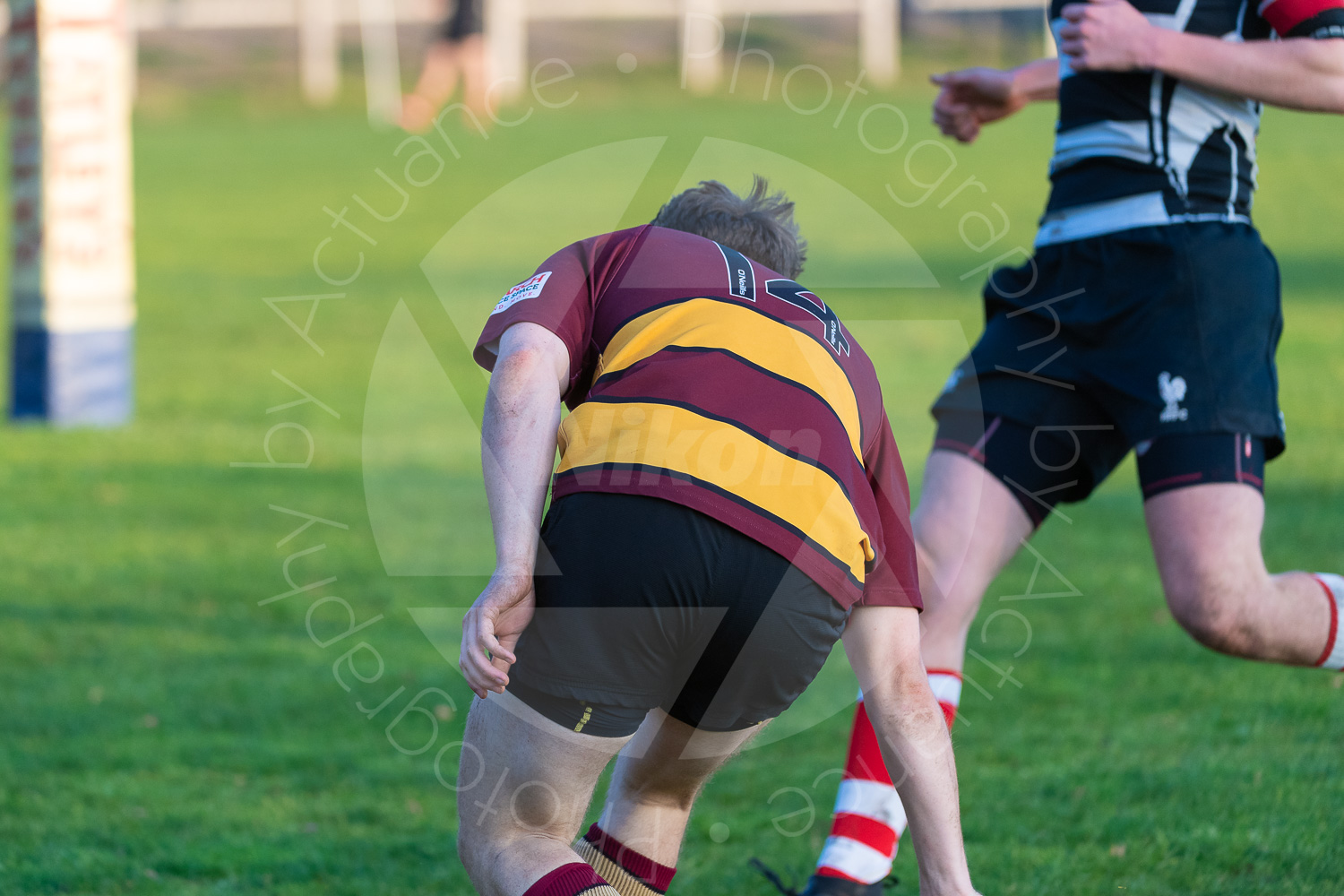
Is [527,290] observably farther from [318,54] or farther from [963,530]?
[318,54]

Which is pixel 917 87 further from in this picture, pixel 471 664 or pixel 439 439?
pixel 471 664

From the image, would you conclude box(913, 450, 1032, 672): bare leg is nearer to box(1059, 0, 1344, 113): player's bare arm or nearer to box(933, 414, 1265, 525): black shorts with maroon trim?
box(933, 414, 1265, 525): black shorts with maroon trim

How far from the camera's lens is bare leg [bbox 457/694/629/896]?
2.14m

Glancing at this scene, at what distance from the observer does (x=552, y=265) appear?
221cm

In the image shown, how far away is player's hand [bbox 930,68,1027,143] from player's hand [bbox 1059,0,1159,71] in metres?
→ 0.43

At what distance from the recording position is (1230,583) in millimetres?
2879

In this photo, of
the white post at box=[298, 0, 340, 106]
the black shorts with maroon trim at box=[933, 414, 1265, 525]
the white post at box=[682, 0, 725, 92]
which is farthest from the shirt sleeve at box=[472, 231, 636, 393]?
the white post at box=[298, 0, 340, 106]

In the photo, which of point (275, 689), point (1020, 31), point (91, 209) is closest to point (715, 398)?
point (275, 689)

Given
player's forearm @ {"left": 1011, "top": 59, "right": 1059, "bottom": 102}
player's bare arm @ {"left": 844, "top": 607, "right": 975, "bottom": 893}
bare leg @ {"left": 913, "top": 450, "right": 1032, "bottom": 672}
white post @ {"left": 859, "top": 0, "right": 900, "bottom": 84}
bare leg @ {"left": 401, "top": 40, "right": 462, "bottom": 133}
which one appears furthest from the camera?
white post @ {"left": 859, "top": 0, "right": 900, "bottom": 84}

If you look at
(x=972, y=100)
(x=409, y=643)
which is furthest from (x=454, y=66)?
(x=972, y=100)

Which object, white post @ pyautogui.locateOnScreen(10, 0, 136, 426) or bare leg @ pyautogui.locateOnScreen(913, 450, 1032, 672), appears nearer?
bare leg @ pyautogui.locateOnScreen(913, 450, 1032, 672)

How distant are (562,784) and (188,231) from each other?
15.3 metres

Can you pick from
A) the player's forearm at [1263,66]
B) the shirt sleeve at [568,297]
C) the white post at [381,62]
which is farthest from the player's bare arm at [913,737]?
the white post at [381,62]

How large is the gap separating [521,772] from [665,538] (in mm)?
435
